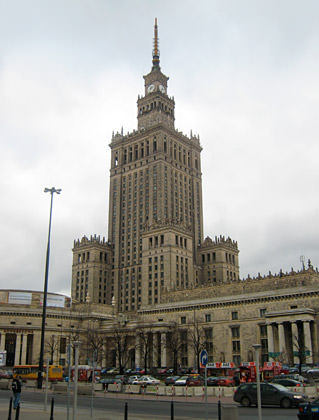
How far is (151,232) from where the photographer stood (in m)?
146

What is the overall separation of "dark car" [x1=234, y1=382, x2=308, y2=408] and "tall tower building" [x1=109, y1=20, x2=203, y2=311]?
99641 millimetres

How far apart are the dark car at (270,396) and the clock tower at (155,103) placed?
6048 inches

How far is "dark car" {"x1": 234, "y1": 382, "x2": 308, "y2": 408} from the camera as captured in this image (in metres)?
33.1

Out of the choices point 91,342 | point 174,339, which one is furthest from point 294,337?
point 91,342

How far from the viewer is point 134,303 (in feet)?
505

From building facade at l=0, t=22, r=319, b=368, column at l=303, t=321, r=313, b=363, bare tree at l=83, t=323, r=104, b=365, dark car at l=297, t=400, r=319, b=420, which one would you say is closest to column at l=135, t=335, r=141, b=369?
building facade at l=0, t=22, r=319, b=368

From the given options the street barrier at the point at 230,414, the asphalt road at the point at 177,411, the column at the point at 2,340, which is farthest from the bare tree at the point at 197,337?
the street barrier at the point at 230,414

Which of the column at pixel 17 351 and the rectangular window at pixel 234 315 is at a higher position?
the rectangular window at pixel 234 315

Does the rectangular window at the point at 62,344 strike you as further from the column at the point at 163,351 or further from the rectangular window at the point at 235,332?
the rectangular window at the point at 235,332

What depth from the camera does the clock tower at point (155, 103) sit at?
186 m

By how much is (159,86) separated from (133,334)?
114834mm

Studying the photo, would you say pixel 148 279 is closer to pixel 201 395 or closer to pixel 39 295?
pixel 39 295

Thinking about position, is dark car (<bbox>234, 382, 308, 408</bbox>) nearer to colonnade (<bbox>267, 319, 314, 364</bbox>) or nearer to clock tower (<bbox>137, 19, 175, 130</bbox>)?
colonnade (<bbox>267, 319, 314, 364</bbox>)

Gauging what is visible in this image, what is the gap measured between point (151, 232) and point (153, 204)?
19.1 m
